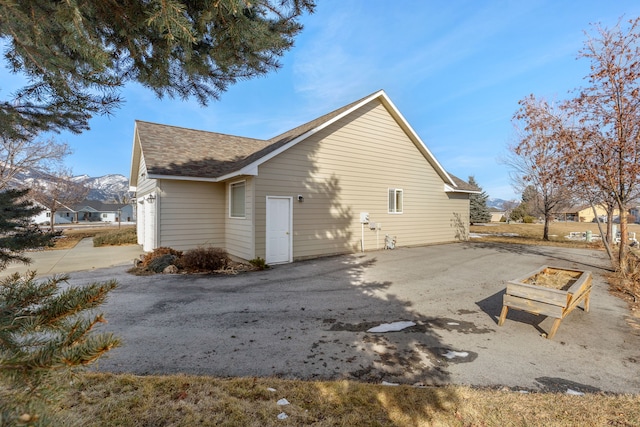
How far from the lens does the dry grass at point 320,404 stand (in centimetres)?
249

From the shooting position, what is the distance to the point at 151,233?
1150 cm

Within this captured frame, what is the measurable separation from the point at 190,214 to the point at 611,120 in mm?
13480

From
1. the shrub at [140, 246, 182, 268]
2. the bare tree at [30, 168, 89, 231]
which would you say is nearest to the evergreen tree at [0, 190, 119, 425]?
the shrub at [140, 246, 182, 268]

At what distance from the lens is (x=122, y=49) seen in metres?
2.69

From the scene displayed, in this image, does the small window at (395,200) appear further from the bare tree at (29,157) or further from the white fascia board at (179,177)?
the bare tree at (29,157)

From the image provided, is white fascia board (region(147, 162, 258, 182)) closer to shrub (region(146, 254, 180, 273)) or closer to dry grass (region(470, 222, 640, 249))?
shrub (region(146, 254, 180, 273))

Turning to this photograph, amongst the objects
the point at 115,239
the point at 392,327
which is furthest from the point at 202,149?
the point at 392,327

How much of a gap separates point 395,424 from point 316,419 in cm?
69

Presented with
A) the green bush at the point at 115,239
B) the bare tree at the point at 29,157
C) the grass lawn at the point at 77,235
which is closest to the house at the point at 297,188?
the green bush at the point at 115,239

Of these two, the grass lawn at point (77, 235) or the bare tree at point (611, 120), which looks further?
the grass lawn at point (77, 235)

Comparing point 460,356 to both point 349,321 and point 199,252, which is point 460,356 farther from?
point 199,252

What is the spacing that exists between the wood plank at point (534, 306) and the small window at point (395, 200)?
8561 mm

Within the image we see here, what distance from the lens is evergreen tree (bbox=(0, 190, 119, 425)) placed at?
78cm

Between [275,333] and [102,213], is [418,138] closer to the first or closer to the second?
[275,333]
